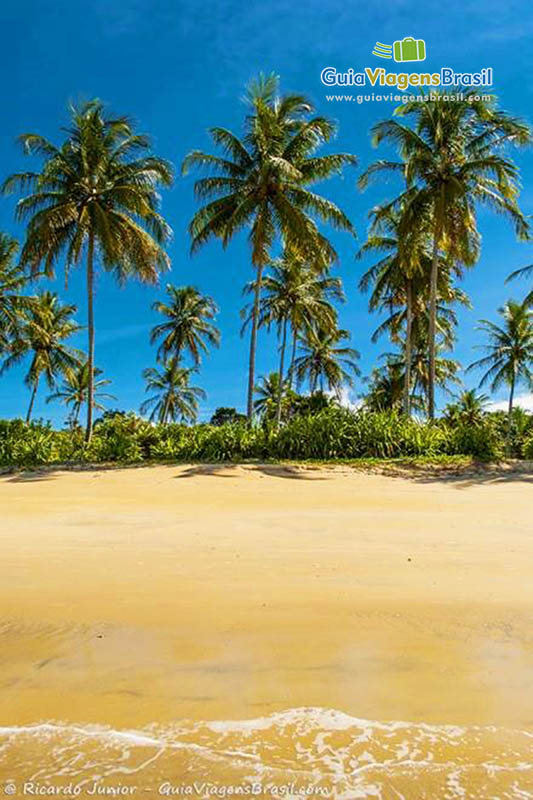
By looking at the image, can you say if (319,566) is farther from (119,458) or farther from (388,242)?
(388,242)

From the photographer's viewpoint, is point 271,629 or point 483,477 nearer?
point 271,629

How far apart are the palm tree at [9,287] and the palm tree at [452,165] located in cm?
1719

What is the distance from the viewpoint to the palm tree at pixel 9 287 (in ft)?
79.4

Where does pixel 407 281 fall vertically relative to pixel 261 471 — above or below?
above

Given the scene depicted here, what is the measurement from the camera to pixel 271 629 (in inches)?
135

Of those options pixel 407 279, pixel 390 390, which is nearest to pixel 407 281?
pixel 407 279

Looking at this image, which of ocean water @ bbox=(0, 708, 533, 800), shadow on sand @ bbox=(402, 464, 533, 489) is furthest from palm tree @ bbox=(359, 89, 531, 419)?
ocean water @ bbox=(0, 708, 533, 800)

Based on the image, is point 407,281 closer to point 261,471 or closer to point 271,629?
point 261,471

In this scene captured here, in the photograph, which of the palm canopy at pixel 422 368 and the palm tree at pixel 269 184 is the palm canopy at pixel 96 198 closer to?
the palm tree at pixel 269 184

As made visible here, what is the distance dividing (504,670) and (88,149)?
20783mm

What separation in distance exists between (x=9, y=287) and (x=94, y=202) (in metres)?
8.63

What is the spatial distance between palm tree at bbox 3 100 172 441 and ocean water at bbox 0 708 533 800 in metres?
17.0

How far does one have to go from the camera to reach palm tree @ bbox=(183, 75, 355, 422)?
19.1 m

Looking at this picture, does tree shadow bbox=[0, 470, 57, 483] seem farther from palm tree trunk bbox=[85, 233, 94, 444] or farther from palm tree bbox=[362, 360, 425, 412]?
palm tree bbox=[362, 360, 425, 412]
